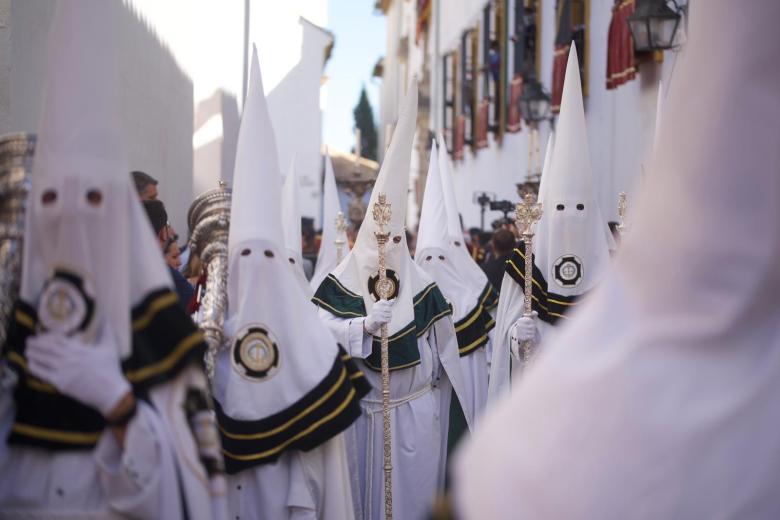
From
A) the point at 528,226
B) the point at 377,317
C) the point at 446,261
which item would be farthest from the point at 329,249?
the point at 377,317

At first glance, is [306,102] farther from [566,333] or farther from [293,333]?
[566,333]

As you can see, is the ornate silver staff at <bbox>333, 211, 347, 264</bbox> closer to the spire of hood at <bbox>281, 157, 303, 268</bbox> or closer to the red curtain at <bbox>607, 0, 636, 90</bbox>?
the spire of hood at <bbox>281, 157, 303, 268</bbox>

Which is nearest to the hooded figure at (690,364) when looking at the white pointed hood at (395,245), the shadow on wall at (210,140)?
the white pointed hood at (395,245)

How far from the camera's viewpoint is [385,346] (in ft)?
18.6

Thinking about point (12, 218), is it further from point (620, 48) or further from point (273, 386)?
point (620, 48)

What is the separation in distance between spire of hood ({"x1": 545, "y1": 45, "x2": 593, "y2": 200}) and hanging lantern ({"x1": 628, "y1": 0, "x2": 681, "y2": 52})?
10.9 feet

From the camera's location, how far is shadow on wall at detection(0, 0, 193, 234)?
5637mm

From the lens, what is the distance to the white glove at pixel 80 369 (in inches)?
106

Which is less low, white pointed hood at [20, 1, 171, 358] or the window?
the window

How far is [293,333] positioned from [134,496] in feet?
4.00

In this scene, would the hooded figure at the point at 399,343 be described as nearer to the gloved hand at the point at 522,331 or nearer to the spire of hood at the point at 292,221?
the gloved hand at the point at 522,331

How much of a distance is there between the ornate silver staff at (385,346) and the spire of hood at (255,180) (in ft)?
5.45

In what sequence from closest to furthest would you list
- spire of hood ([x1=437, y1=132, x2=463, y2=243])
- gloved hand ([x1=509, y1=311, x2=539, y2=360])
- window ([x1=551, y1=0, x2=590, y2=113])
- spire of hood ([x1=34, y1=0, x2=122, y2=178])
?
spire of hood ([x1=34, y1=0, x2=122, y2=178]), gloved hand ([x1=509, y1=311, x2=539, y2=360]), spire of hood ([x1=437, y1=132, x2=463, y2=243]), window ([x1=551, y1=0, x2=590, y2=113])

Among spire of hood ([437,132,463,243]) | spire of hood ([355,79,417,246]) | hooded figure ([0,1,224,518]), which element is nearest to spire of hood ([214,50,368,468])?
hooded figure ([0,1,224,518])
